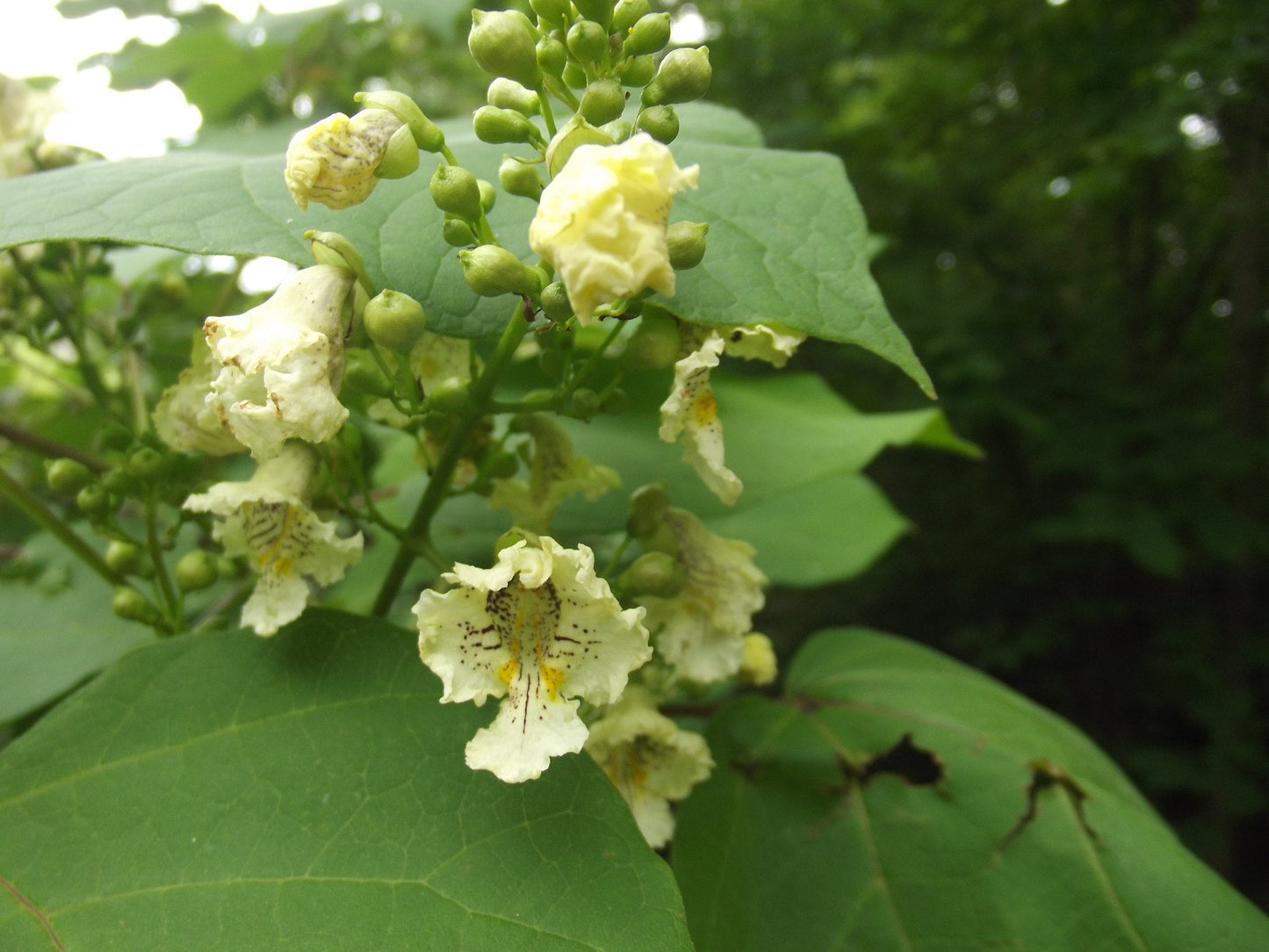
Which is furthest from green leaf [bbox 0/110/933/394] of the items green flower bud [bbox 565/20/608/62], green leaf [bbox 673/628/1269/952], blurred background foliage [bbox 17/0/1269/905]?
blurred background foliage [bbox 17/0/1269/905]

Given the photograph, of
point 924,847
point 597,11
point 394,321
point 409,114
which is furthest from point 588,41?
point 924,847

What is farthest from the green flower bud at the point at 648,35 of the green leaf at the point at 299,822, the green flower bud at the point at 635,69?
the green leaf at the point at 299,822

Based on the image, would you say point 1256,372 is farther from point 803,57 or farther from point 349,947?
point 349,947

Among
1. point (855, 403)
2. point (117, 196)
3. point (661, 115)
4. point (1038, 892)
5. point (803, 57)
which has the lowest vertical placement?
point (855, 403)

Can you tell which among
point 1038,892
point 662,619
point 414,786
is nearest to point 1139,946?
point 1038,892

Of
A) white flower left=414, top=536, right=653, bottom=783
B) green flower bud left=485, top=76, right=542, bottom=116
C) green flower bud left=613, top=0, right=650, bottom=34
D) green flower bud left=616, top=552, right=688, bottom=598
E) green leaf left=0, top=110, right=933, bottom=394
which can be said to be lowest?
green flower bud left=616, top=552, right=688, bottom=598

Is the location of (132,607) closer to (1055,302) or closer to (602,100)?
(602,100)

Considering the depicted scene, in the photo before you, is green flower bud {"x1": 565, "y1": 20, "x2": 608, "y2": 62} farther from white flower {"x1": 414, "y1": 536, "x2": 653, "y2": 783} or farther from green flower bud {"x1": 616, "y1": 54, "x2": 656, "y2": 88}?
white flower {"x1": 414, "y1": 536, "x2": 653, "y2": 783}

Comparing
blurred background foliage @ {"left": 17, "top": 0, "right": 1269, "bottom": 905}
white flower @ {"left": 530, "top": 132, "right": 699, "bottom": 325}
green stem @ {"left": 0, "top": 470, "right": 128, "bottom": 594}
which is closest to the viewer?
white flower @ {"left": 530, "top": 132, "right": 699, "bottom": 325}
